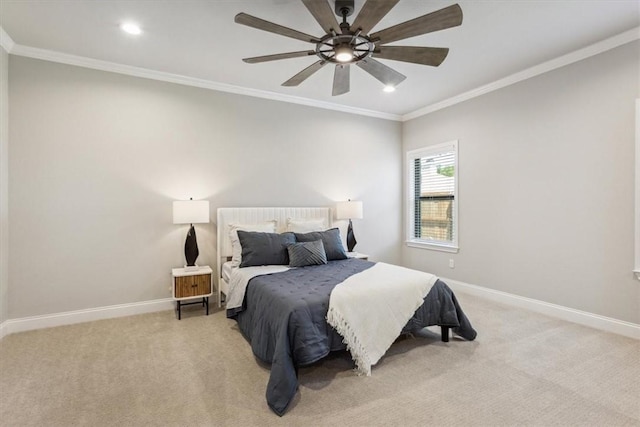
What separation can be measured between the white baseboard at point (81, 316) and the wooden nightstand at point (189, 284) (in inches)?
15.3

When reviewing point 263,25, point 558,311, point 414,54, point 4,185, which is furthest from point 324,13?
point 558,311

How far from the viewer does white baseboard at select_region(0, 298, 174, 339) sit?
3273mm

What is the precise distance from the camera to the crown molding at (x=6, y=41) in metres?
2.99


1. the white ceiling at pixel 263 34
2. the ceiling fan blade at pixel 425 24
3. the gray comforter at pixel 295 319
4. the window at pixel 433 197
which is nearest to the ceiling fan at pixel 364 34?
the ceiling fan blade at pixel 425 24

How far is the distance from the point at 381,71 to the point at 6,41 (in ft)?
11.7

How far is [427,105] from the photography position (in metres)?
5.21

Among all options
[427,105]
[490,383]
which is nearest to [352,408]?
[490,383]

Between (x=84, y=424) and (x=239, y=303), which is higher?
(x=239, y=303)

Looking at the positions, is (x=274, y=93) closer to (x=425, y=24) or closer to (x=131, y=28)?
(x=131, y=28)

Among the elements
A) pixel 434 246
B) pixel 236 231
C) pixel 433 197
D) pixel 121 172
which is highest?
pixel 121 172

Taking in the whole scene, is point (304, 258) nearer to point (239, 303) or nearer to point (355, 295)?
point (239, 303)

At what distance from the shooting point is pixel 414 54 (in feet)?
8.34

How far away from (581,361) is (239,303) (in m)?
2.96

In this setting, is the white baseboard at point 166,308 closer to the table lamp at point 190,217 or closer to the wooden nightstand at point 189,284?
the wooden nightstand at point 189,284
